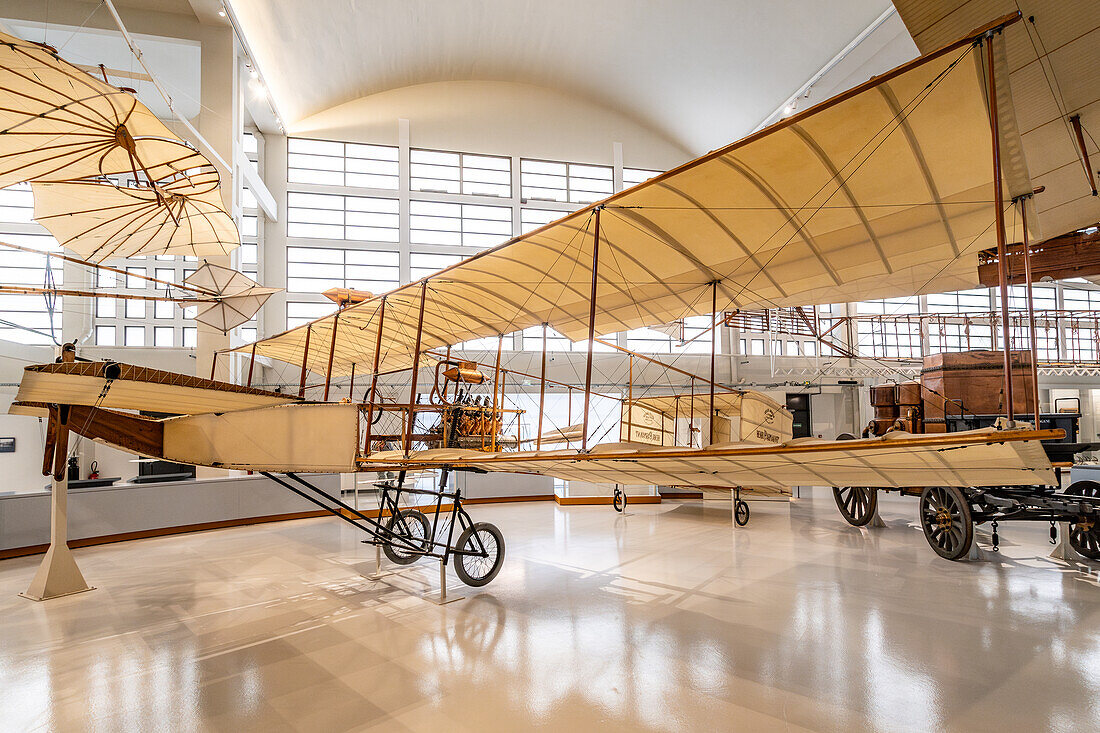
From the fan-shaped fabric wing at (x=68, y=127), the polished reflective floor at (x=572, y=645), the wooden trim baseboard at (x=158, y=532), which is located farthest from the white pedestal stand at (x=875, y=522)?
the fan-shaped fabric wing at (x=68, y=127)

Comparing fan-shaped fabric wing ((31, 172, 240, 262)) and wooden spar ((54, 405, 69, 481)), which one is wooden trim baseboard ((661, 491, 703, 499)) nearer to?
fan-shaped fabric wing ((31, 172, 240, 262))

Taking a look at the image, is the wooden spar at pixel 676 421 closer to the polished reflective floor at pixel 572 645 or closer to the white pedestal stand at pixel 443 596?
→ the polished reflective floor at pixel 572 645

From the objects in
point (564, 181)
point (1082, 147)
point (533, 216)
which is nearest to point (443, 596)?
point (1082, 147)

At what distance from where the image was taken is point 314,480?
10734mm

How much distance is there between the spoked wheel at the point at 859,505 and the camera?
28.0 ft

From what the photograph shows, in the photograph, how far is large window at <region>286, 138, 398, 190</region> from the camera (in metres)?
18.1

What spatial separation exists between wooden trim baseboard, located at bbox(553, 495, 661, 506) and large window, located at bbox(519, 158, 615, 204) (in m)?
11.4

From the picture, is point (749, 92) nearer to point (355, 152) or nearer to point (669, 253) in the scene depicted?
point (355, 152)

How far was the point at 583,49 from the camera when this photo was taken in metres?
17.0

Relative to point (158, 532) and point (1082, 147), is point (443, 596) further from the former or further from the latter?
point (158, 532)

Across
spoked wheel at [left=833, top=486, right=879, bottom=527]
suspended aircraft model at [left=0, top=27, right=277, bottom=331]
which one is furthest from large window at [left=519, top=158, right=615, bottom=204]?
spoked wheel at [left=833, top=486, right=879, bottom=527]

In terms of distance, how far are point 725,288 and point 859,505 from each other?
5965 mm

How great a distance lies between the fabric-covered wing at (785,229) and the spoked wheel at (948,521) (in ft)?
9.25

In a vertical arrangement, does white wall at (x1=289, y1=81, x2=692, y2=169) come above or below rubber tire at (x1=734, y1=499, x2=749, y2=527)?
above
